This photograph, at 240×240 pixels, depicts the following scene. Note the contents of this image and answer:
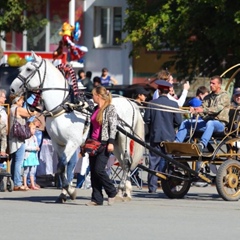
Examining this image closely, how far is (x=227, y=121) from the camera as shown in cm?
1842

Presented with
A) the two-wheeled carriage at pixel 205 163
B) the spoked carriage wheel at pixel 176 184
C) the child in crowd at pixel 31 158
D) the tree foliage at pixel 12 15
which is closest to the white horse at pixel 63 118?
the two-wheeled carriage at pixel 205 163

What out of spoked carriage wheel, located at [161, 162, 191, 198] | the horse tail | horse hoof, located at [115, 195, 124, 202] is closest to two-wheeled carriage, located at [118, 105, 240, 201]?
spoked carriage wheel, located at [161, 162, 191, 198]

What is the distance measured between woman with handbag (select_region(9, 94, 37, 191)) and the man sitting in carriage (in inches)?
131

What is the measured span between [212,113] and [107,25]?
3252 centimetres

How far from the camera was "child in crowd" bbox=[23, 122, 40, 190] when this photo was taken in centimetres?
2088

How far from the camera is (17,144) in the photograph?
20391mm

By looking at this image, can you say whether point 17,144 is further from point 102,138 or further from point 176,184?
point 102,138

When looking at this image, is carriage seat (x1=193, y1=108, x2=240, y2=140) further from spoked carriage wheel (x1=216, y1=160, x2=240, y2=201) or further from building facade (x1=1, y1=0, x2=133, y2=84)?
building facade (x1=1, y1=0, x2=133, y2=84)

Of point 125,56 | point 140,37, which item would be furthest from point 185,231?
point 125,56

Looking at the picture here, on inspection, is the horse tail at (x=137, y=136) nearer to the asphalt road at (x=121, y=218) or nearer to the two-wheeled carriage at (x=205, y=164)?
the two-wheeled carriage at (x=205, y=164)

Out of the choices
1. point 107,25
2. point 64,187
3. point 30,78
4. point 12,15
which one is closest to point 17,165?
point 30,78

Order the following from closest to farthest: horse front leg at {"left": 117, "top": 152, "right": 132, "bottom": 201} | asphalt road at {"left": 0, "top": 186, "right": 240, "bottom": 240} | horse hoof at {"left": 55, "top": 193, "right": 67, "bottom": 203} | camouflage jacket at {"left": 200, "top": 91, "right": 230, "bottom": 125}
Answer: asphalt road at {"left": 0, "top": 186, "right": 240, "bottom": 240}, horse hoof at {"left": 55, "top": 193, "right": 67, "bottom": 203}, horse front leg at {"left": 117, "top": 152, "right": 132, "bottom": 201}, camouflage jacket at {"left": 200, "top": 91, "right": 230, "bottom": 125}

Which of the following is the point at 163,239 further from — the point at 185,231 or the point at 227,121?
the point at 227,121

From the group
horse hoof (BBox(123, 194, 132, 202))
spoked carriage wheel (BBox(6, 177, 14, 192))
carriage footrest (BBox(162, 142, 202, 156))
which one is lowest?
spoked carriage wheel (BBox(6, 177, 14, 192))
